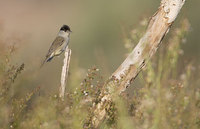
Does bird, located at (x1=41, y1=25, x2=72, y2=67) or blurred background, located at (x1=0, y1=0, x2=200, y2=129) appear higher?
bird, located at (x1=41, y1=25, x2=72, y2=67)

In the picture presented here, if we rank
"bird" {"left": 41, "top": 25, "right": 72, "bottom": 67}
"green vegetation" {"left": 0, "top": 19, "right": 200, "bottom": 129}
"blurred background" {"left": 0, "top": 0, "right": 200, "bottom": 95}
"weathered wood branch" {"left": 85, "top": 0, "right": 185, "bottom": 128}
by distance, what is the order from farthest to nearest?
"blurred background" {"left": 0, "top": 0, "right": 200, "bottom": 95} < "bird" {"left": 41, "top": 25, "right": 72, "bottom": 67} < "weathered wood branch" {"left": 85, "top": 0, "right": 185, "bottom": 128} < "green vegetation" {"left": 0, "top": 19, "right": 200, "bottom": 129}

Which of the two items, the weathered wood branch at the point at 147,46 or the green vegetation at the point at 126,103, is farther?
the weathered wood branch at the point at 147,46

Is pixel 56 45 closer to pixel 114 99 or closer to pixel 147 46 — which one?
pixel 147 46

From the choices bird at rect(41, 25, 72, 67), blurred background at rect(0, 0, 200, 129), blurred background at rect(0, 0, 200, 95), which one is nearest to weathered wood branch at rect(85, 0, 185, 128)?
blurred background at rect(0, 0, 200, 129)

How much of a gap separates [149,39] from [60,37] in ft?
10.8

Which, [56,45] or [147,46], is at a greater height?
[56,45]

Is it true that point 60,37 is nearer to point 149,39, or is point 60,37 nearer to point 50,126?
point 149,39

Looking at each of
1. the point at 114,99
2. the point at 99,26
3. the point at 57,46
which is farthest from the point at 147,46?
the point at 99,26

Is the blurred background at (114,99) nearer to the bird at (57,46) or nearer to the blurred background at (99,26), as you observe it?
the bird at (57,46)

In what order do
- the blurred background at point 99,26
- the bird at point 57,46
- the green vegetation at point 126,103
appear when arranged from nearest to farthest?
the green vegetation at point 126,103
the bird at point 57,46
the blurred background at point 99,26

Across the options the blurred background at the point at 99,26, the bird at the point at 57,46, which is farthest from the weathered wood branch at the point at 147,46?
the blurred background at the point at 99,26

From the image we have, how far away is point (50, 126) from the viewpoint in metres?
5.51

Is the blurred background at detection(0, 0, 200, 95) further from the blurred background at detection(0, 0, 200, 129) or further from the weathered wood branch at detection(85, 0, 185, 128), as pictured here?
the blurred background at detection(0, 0, 200, 129)

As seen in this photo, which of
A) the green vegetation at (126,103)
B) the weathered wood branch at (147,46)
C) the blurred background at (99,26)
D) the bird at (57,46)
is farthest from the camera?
the blurred background at (99,26)
